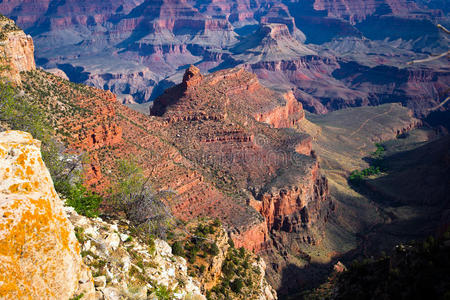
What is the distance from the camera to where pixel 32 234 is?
1295 cm

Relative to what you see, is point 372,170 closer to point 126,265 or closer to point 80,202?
point 80,202

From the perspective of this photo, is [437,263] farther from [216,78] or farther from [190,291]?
[216,78]

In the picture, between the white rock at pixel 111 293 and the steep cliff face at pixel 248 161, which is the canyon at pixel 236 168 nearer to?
the steep cliff face at pixel 248 161

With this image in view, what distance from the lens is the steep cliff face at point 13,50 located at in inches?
1603

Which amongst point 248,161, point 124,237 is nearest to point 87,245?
point 124,237

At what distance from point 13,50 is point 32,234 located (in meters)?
37.2

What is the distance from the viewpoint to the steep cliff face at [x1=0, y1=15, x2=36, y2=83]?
40719 mm

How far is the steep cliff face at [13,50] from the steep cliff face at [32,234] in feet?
102

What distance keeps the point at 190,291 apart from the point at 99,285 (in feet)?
23.9

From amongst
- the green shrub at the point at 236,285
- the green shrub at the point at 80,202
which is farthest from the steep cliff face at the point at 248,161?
the green shrub at the point at 80,202

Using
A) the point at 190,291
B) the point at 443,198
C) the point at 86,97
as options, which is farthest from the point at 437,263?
the point at 443,198

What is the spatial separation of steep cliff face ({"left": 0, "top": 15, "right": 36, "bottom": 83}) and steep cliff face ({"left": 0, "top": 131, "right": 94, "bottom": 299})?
31018 millimetres

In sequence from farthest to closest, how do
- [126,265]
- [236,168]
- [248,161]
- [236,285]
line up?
[248,161], [236,168], [236,285], [126,265]

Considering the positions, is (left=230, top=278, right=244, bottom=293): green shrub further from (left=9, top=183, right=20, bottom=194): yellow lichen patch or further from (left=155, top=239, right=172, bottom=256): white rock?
(left=9, top=183, right=20, bottom=194): yellow lichen patch
